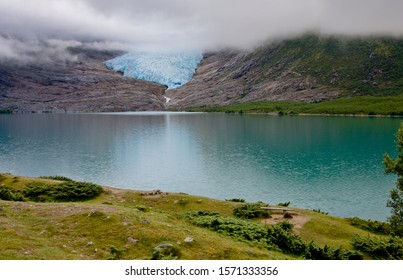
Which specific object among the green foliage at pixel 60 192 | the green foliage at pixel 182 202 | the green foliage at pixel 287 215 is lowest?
the green foliage at pixel 287 215

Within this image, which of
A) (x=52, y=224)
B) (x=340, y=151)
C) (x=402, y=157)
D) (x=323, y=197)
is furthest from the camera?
(x=340, y=151)

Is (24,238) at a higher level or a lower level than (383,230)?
higher

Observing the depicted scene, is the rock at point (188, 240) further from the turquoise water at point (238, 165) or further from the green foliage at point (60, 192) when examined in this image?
the turquoise water at point (238, 165)

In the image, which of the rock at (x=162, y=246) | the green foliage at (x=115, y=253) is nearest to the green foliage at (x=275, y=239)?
the rock at (x=162, y=246)

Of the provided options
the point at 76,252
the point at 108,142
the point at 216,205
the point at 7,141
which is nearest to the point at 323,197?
the point at 216,205

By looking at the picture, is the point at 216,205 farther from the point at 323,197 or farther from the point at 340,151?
the point at 340,151

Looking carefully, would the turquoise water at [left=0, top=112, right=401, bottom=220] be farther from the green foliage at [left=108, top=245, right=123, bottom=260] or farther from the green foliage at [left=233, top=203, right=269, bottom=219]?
the green foliage at [left=108, top=245, right=123, bottom=260]

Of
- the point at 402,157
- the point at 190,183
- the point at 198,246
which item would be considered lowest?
the point at 190,183
